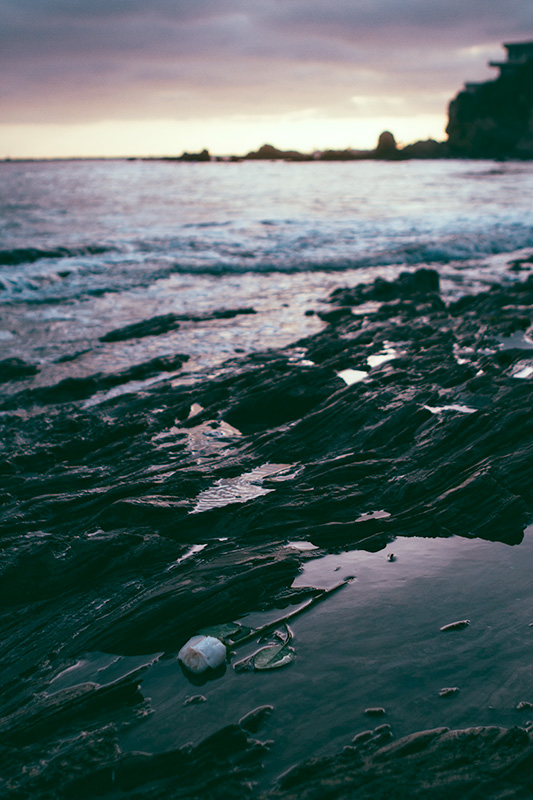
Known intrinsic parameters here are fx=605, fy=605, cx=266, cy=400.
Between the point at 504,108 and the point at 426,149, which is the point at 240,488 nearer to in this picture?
the point at 504,108

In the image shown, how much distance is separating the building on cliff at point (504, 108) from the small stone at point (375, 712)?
12959cm

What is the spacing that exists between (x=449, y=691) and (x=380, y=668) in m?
0.34

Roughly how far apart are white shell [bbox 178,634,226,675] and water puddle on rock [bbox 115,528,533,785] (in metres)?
0.06

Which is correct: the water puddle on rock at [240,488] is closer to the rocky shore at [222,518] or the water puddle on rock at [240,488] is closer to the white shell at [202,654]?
the rocky shore at [222,518]

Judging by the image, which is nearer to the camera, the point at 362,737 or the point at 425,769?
the point at 425,769

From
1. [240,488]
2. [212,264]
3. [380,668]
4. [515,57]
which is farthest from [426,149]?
[380,668]

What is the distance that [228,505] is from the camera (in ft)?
14.6

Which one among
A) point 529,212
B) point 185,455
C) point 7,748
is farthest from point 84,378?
point 529,212

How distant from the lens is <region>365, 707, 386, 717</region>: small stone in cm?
270

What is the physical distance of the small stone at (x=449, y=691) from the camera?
2.78 meters

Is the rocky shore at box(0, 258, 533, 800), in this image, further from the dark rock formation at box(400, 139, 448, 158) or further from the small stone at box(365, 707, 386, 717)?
the dark rock formation at box(400, 139, 448, 158)

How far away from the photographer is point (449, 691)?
2.79 meters

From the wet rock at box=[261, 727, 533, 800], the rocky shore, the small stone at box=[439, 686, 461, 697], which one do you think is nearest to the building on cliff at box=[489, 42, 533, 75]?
the rocky shore

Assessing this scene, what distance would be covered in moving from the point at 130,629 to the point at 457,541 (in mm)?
2183
